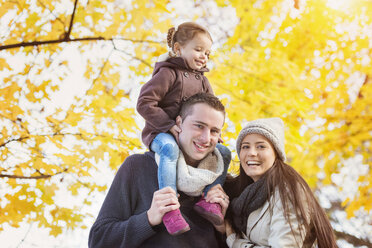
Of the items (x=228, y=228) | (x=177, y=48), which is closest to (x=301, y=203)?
(x=228, y=228)

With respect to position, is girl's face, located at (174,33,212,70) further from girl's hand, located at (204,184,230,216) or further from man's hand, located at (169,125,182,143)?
girl's hand, located at (204,184,230,216)

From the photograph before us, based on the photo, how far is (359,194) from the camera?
443 cm

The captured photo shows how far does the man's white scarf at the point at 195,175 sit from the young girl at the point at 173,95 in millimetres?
41

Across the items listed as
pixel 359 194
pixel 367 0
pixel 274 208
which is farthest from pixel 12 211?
pixel 367 0

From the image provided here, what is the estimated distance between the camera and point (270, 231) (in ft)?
5.91

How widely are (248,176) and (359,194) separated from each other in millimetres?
2947

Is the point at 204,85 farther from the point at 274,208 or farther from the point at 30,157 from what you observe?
the point at 30,157

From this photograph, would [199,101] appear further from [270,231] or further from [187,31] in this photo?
[270,231]

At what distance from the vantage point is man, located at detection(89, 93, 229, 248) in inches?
73.3

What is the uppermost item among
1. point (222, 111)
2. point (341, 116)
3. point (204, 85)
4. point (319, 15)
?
point (319, 15)

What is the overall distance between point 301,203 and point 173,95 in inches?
42.0

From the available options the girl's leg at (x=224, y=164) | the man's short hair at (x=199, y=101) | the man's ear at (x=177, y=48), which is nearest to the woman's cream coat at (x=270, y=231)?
the girl's leg at (x=224, y=164)

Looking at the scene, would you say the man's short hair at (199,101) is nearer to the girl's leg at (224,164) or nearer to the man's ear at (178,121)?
the man's ear at (178,121)

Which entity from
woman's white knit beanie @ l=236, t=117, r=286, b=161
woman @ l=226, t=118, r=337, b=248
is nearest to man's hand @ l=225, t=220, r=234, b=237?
woman @ l=226, t=118, r=337, b=248
